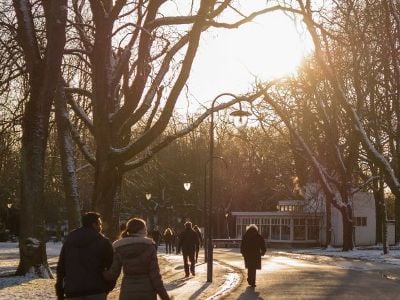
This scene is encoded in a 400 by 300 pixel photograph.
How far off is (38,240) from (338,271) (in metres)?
12.6

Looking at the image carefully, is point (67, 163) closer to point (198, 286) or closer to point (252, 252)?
point (198, 286)

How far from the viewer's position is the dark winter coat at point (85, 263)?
7.21 metres

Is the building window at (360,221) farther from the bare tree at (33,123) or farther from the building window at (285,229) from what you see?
the bare tree at (33,123)

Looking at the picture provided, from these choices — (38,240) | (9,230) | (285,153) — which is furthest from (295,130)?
(9,230)

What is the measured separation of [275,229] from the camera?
196 ft

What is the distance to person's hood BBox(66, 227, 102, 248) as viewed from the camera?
729 cm

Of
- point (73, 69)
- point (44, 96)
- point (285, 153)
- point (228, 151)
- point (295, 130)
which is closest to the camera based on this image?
point (44, 96)

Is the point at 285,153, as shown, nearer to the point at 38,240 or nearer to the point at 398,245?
the point at 398,245

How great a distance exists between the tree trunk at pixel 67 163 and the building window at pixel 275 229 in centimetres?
4195

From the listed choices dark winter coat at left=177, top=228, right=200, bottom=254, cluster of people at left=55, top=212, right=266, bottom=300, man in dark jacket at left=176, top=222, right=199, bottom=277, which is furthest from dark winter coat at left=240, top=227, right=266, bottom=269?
cluster of people at left=55, top=212, right=266, bottom=300

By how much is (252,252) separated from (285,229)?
41.8 meters

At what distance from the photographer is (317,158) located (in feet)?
141

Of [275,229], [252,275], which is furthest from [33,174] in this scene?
[275,229]

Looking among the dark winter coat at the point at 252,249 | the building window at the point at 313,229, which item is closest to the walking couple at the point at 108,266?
the dark winter coat at the point at 252,249
